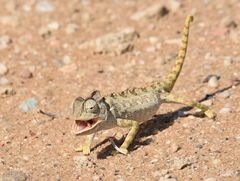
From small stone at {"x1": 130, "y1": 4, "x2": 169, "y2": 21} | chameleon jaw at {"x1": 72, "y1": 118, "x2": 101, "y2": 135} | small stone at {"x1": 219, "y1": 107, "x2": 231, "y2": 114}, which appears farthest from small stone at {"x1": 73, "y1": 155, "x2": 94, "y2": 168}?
small stone at {"x1": 130, "y1": 4, "x2": 169, "y2": 21}

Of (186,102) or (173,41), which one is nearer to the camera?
(186,102)

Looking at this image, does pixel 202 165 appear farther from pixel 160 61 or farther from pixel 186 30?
pixel 160 61

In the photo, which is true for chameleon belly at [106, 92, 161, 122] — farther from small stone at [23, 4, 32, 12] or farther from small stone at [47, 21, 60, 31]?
small stone at [23, 4, 32, 12]

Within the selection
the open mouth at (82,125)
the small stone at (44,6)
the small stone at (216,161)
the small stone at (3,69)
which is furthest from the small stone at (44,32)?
the small stone at (216,161)

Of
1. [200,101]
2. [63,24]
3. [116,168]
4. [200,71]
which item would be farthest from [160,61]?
[116,168]

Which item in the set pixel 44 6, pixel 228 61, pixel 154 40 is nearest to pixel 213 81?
pixel 228 61

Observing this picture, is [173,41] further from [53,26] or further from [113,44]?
[53,26]
